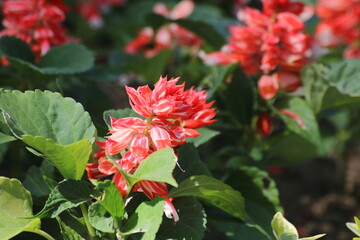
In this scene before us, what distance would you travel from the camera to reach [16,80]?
1.53 metres

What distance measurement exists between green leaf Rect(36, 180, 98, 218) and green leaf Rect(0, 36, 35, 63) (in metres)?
0.49

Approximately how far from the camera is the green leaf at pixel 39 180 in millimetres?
1238

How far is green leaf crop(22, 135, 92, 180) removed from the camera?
0.95 m

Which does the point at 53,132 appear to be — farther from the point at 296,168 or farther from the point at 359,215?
the point at 296,168

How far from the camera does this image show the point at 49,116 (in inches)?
41.9

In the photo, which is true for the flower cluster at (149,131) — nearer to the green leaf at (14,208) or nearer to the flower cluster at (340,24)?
the green leaf at (14,208)

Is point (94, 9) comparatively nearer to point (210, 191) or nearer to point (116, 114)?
point (116, 114)

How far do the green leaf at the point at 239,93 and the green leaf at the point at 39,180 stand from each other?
0.54m

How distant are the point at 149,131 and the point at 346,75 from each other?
784mm

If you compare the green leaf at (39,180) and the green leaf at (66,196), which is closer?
the green leaf at (66,196)

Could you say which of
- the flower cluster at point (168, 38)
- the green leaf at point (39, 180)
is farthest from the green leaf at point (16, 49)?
the flower cluster at point (168, 38)

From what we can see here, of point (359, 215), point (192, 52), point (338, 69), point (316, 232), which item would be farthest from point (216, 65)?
point (359, 215)

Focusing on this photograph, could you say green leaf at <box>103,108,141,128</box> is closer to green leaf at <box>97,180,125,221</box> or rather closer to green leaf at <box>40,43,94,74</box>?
green leaf at <box>97,180,125,221</box>

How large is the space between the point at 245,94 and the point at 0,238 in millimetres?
785
